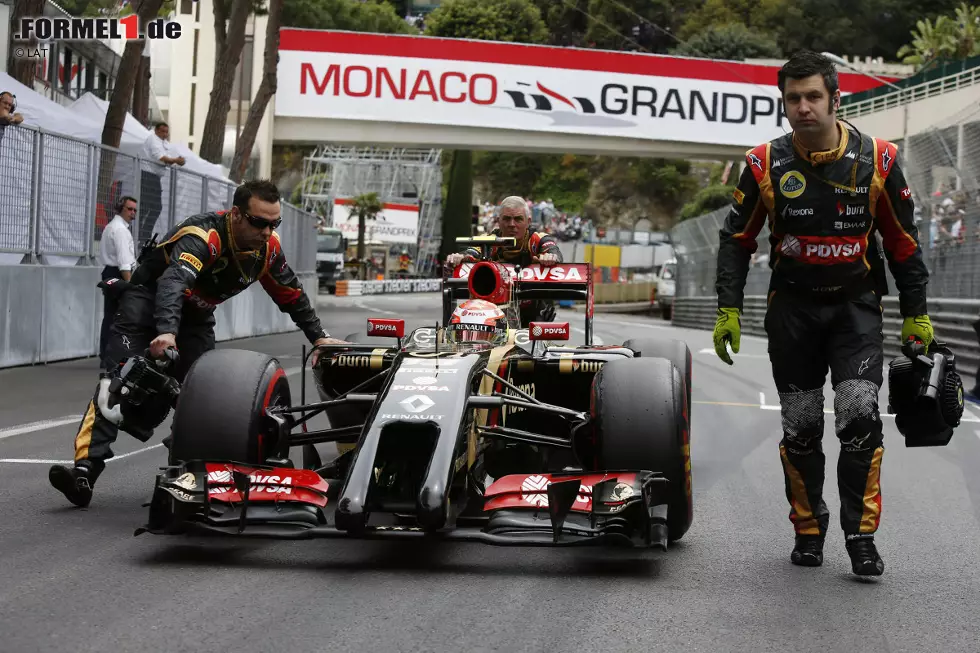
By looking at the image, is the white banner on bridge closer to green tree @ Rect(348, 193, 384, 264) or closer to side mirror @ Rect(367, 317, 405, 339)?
green tree @ Rect(348, 193, 384, 264)

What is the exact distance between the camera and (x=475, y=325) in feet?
24.4

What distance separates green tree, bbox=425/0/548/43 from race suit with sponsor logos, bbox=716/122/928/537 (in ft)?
283

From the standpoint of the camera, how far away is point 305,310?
7562mm

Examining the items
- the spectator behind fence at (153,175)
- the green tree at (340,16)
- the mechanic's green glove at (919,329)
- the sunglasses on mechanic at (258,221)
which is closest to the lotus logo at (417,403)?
the sunglasses on mechanic at (258,221)

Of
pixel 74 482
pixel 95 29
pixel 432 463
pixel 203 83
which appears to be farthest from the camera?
pixel 203 83

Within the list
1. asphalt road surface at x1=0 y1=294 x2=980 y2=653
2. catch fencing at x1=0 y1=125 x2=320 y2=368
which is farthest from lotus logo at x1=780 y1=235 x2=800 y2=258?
catch fencing at x1=0 y1=125 x2=320 y2=368

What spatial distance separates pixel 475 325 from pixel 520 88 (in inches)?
1275

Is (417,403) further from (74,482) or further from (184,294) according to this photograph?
(74,482)

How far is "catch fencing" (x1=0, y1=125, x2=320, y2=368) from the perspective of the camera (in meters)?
14.8

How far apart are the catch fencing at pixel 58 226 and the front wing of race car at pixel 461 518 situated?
31.4ft

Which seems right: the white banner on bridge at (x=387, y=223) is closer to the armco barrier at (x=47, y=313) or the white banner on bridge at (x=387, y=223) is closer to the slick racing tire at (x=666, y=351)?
the armco barrier at (x=47, y=313)

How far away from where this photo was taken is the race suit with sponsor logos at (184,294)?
6.70 m

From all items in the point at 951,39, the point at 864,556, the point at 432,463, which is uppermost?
the point at 951,39
